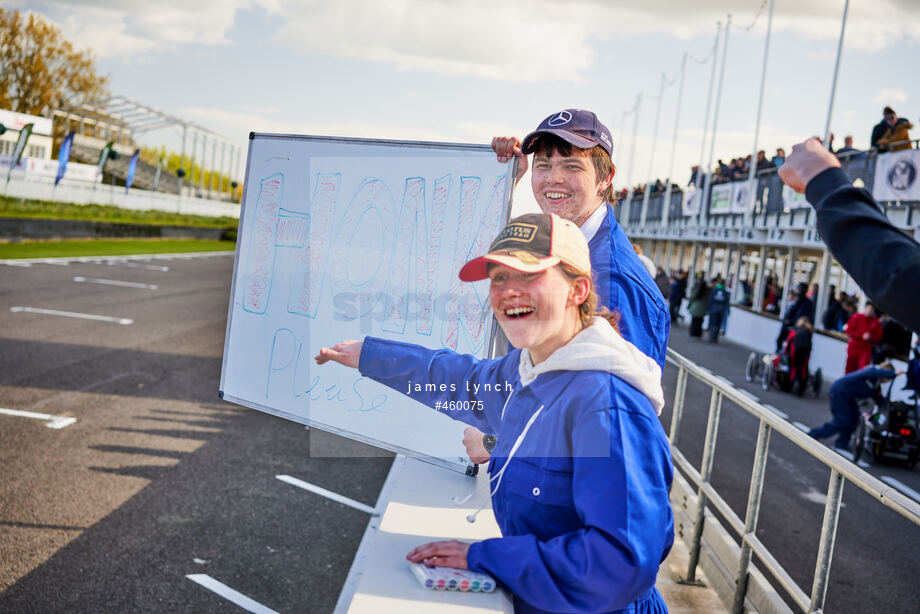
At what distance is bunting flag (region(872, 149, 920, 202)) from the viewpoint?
15664 millimetres

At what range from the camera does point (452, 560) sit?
2.03 m

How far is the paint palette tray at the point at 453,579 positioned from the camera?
197 centimetres

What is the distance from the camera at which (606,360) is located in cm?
191

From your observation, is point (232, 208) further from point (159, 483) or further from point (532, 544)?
point (532, 544)

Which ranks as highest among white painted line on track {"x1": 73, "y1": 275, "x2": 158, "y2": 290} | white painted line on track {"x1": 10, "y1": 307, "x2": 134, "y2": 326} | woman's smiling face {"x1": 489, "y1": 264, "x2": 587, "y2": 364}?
woman's smiling face {"x1": 489, "y1": 264, "x2": 587, "y2": 364}

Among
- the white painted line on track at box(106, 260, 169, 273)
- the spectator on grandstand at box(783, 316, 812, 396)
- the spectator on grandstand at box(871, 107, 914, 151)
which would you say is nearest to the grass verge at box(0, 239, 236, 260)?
the white painted line on track at box(106, 260, 169, 273)

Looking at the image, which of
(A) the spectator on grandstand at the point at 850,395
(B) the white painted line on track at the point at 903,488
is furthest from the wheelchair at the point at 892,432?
(B) the white painted line on track at the point at 903,488

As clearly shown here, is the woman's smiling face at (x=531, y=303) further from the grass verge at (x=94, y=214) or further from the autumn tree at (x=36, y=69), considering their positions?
the autumn tree at (x=36, y=69)

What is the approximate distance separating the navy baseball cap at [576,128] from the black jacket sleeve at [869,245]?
3.65ft

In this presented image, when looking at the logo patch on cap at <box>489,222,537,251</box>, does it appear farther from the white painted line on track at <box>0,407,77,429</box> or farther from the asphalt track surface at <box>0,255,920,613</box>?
the white painted line on track at <box>0,407,77,429</box>

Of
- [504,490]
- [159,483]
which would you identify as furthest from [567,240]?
[159,483]

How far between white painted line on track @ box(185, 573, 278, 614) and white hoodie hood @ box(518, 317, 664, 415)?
3.33 meters

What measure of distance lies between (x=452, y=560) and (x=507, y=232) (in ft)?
2.71

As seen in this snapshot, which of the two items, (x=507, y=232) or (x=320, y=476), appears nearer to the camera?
(x=507, y=232)
